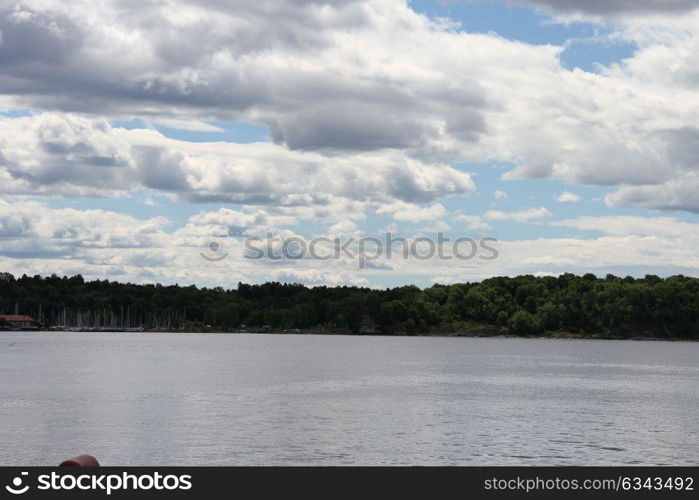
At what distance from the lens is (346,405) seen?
96.3 meters

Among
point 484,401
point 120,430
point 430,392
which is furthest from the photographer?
point 430,392

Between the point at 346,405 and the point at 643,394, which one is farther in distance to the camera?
the point at 643,394

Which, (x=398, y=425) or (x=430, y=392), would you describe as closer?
(x=398, y=425)

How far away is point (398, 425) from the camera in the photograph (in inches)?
3105
